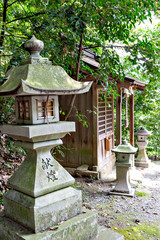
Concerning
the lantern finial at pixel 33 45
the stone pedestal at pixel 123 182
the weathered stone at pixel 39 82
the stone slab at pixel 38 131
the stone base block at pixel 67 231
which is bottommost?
the stone pedestal at pixel 123 182

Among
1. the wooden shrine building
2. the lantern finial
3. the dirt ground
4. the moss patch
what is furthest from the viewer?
the wooden shrine building

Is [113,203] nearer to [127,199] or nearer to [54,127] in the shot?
[127,199]

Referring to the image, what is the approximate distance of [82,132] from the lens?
7.40 m

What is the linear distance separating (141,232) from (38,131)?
3352 millimetres

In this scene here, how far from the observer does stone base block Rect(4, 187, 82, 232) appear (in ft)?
7.19

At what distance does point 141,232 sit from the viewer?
4070 mm

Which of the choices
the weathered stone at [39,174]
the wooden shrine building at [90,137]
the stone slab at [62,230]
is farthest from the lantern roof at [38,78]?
the wooden shrine building at [90,137]

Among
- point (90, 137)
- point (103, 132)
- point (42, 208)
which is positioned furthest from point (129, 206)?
point (42, 208)

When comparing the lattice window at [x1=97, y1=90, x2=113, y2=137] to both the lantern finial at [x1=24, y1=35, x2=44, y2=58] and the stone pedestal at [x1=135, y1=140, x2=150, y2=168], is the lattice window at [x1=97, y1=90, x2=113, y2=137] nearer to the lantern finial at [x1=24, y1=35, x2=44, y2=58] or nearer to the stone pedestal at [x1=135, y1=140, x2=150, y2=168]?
the stone pedestal at [x1=135, y1=140, x2=150, y2=168]

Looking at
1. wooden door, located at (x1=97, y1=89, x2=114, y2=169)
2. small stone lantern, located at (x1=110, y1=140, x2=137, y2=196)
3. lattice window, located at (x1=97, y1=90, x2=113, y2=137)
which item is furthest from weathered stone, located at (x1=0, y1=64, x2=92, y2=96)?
wooden door, located at (x1=97, y1=89, x2=114, y2=169)

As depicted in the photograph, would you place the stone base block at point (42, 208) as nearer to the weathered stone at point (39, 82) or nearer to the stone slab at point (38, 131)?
the stone slab at point (38, 131)

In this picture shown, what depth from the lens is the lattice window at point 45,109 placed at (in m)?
2.29

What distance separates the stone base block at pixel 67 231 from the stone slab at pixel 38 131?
40.1 inches

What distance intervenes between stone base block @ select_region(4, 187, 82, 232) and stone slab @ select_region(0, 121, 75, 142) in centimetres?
69
